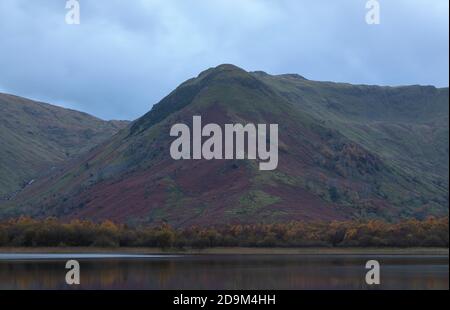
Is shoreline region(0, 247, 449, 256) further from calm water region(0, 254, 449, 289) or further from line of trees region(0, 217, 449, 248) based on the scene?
calm water region(0, 254, 449, 289)

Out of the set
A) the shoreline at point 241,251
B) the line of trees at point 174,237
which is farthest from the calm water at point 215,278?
the line of trees at point 174,237

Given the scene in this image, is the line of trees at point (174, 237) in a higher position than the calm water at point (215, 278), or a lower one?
higher

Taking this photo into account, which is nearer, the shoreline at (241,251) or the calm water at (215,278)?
the calm water at (215,278)

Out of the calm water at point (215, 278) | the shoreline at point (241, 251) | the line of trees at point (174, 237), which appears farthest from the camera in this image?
the line of trees at point (174, 237)

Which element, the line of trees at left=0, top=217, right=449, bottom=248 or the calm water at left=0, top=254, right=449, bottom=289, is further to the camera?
the line of trees at left=0, top=217, right=449, bottom=248

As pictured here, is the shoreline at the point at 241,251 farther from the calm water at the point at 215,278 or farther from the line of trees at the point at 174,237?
the calm water at the point at 215,278

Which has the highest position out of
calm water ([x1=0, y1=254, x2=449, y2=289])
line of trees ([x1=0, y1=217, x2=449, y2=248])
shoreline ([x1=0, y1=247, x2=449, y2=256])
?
line of trees ([x1=0, y1=217, x2=449, y2=248])

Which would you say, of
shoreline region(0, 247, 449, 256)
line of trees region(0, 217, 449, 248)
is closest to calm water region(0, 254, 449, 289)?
shoreline region(0, 247, 449, 256)

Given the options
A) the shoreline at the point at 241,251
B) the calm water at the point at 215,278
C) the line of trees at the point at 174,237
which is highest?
the line of trees at the point at 174,237

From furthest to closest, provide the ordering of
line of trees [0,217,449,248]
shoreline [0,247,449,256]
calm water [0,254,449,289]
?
line of trees [0,217,449,248] < shoreline [0,247,449,256] < calm water [0,254,449,289]

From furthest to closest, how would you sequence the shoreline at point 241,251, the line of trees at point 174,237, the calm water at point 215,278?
the line of trees at point 174,237
the shoreline at point 241,251
the calm water at point 215,278
